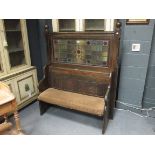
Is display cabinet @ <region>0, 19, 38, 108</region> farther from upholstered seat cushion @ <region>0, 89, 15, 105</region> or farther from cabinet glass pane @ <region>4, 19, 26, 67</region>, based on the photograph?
upholstered seat cushion @ <region>0, 89, 15, 105</region>

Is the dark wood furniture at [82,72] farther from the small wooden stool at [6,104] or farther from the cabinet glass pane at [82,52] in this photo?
the small wooden stool at [6,104]

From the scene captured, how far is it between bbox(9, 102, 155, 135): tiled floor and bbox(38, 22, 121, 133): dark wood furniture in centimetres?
15

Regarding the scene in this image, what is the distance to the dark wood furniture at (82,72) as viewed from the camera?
79.7 inches

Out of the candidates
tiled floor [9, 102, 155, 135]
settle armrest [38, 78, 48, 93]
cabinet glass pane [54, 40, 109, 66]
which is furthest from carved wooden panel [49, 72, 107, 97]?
tiled floor [9, 102, 155, 135]

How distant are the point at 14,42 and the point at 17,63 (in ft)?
1.20

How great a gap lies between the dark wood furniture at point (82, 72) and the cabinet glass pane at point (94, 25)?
0.34 meters

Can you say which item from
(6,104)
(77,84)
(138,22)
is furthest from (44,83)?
(138,22)

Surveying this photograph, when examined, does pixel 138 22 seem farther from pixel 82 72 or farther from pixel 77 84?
pixel 77 84

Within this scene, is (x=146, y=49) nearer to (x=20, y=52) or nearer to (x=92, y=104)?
(x=92, y=104)

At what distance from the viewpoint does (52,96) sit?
228 centimetres

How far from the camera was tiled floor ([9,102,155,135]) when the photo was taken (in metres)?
2.08

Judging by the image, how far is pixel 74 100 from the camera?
2145 millimetres

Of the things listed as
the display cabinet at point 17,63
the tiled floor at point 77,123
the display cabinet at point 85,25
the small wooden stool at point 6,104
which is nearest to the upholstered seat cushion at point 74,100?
the tiled floor at point 77,123
